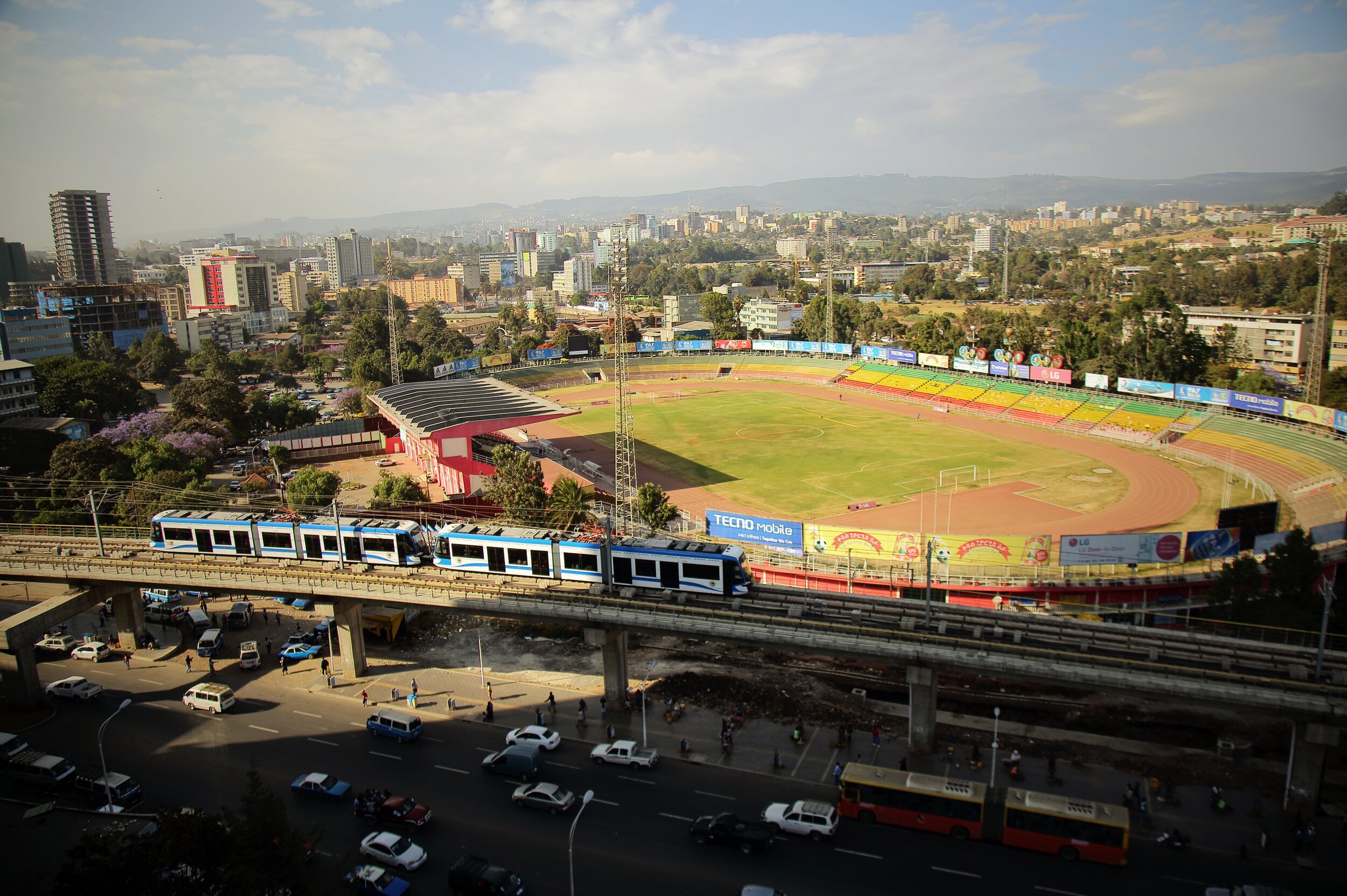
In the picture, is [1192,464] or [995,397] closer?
[1192,464]

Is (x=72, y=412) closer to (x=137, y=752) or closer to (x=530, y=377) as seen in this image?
(x=530, y=377)

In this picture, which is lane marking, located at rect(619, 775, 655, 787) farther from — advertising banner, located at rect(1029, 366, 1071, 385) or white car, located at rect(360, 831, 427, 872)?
advertising banner, located at rect(1029, 366, 1071, 385)

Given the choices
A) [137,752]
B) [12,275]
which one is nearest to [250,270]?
[12,275]

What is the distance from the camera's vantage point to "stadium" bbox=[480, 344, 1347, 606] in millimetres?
39844

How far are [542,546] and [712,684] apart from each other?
9170 millimetres

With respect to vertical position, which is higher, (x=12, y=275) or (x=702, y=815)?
(x=12, y=275)

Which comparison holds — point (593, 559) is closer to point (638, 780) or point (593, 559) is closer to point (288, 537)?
point (638, 780)

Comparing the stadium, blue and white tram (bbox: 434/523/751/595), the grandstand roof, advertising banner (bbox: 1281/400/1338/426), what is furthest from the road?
advertising banner (bbox: 1281/400/1338/426)

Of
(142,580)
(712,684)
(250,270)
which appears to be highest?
(250,270)

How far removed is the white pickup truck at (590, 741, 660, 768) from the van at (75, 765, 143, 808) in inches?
579

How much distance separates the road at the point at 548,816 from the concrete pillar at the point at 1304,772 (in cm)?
301

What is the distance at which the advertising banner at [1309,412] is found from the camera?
64.3 m

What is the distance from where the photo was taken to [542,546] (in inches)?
1318

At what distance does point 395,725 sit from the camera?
30125mm
